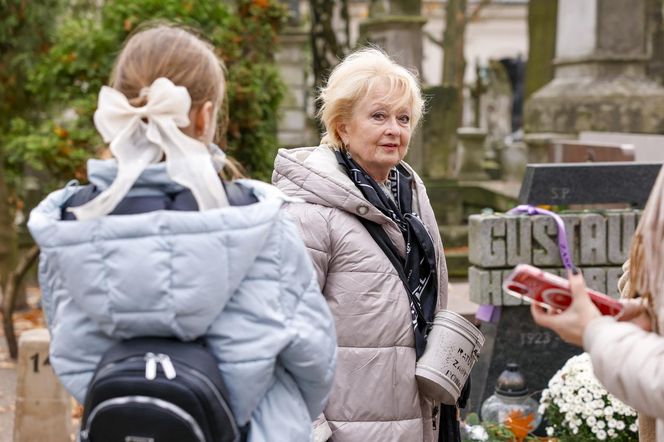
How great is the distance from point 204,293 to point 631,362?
92cm

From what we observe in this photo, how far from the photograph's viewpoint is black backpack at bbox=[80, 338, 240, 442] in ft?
8.04

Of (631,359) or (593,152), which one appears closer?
(631,359)

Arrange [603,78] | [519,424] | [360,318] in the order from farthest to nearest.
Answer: [603,78] < [519,424] < [360,318]

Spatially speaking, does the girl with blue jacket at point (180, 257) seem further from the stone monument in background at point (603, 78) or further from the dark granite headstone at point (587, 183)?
the stone monument in background at point (603, 78)

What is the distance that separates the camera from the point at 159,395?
2.46 meters

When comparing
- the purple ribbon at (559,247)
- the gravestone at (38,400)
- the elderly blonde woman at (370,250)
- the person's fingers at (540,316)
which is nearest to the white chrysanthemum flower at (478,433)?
the purple ribbon at (559,247)

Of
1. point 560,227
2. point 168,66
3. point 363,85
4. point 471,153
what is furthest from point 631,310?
point 471,153

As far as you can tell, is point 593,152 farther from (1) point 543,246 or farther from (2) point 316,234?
(2) point 316,234

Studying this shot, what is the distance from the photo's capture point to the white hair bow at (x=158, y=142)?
254 cm

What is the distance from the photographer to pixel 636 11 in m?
13.1

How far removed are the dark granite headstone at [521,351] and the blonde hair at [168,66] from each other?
12.6 feet

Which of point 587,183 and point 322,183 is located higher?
point 322,183

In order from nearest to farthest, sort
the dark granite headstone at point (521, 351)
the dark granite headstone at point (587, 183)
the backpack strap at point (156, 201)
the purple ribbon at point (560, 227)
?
the backpack strap at point (156, 201)
the purple ribbon at point (560, 227)
the dark granite headstone at point (521, 351)
the dark granite headstone at point (587, 183)

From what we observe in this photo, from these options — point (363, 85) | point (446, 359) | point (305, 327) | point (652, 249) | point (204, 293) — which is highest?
point (363, 85)
